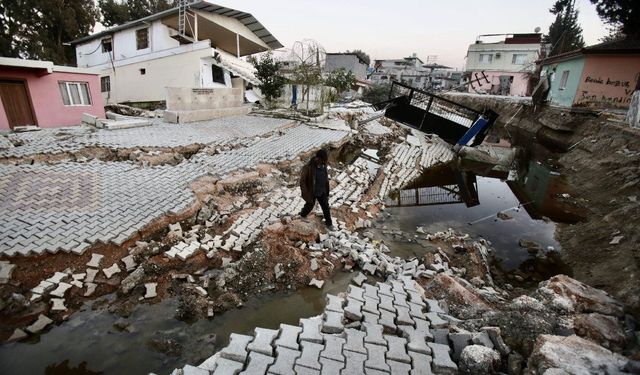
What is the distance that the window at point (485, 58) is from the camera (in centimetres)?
3869

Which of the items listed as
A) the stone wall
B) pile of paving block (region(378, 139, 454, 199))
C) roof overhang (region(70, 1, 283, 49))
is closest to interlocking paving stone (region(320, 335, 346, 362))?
pile of paving block (region(378, 139, 454, 199))

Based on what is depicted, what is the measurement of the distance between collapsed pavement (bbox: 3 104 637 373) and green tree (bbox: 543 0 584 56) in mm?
42145

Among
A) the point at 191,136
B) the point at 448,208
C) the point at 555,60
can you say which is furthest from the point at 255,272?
the point at 555,60

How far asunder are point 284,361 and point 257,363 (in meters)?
0.23

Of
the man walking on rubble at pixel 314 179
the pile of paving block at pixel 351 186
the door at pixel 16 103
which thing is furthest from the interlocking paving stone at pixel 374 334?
the door at pixel 16 103

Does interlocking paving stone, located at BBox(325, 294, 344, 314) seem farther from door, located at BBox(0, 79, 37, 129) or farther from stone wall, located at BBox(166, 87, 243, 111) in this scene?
door, located at BBox(0, 79, 37, 129)

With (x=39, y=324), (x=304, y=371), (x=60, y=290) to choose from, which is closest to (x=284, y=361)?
(x=304, y=371)

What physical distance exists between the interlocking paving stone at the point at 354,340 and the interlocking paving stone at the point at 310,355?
0.84 feet

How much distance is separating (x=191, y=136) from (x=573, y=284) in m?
11.0

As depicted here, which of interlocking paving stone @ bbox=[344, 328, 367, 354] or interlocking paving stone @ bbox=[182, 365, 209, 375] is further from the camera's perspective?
interlocking paving stone @ bbox=[344, 328, 367, 354]

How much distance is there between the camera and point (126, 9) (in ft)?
96.3

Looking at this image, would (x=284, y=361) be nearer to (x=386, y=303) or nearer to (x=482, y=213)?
(x=386, y=303)

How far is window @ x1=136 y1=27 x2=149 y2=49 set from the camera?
61.4 feet

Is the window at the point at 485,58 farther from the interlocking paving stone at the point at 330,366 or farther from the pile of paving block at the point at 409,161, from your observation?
the interlocking paving stone at the point at 330,366
